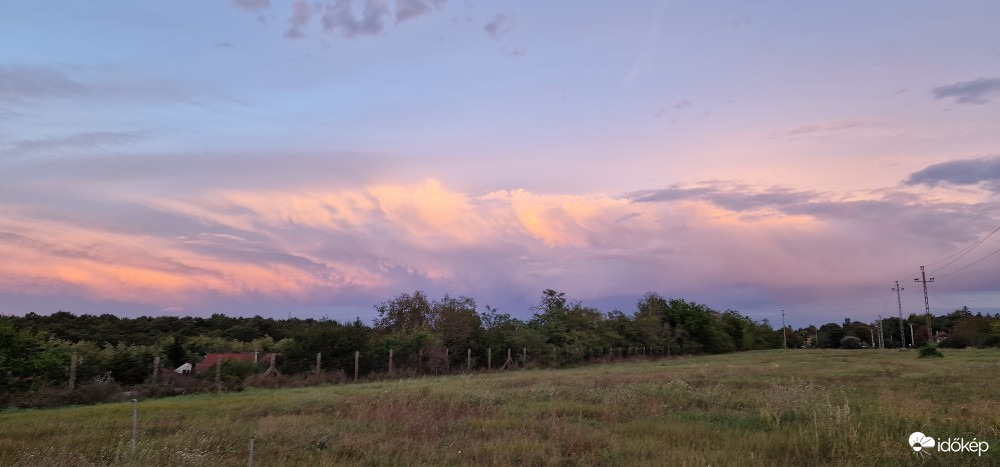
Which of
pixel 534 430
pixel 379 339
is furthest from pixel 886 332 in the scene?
pixel 534 430

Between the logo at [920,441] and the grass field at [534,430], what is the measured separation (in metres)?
0.13

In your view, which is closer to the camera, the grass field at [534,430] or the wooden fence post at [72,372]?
the grass field at [534,430]

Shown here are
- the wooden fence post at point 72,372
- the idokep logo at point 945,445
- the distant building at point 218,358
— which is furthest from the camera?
the distant building at point 218,358


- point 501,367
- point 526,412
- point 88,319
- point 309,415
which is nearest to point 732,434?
point 526,412

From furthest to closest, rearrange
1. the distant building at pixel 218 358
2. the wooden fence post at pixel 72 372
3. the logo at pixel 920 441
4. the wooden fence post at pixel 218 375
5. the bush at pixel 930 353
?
the bush at pixel 930 353 → the distant building at pixel 218 358 → the wooden fence post at pixel 218 375 → the wooden fence post at pixel 72 372 → the logo at pixel 920 441

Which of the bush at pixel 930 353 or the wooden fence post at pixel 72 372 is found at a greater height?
the wooden fence post at pixel 72 372

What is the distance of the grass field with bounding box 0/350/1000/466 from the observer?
852 centimetres

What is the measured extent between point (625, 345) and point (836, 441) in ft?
156

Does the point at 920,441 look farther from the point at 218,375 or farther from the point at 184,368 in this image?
the point at 184,368

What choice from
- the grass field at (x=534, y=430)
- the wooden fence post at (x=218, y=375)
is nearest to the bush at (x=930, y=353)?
the grass field at (x=534, y=430)

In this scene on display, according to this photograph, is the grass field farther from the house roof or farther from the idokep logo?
the house roof

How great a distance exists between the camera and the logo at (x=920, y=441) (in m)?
8.48

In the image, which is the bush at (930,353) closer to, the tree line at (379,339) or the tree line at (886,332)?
the tree line at (379,339)

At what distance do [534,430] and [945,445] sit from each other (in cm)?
611
